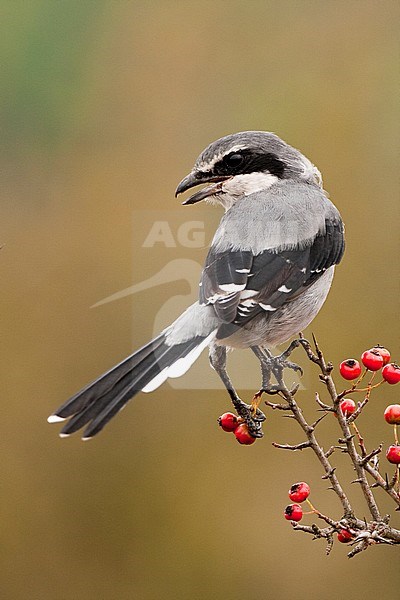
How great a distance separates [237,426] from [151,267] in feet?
5.89

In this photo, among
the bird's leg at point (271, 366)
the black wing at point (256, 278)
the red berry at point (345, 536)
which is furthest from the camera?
the black wing at point (256, 278)

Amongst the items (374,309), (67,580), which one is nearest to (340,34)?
(374,309)

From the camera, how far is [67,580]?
3.53m

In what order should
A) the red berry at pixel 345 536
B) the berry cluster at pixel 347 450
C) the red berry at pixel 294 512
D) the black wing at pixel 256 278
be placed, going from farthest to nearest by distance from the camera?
1. the black wing at pixel 256 278
2. the red berry at pixel 294 512
3. the red berry at pixel 345 536
4. the berry cluster at pixel 347 450

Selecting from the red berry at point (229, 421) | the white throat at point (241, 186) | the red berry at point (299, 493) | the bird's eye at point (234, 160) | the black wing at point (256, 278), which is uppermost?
the bird's eye at point (234, 160)

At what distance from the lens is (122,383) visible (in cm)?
185

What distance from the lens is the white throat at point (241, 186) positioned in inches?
90.0

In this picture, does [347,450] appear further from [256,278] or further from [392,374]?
[256,278]

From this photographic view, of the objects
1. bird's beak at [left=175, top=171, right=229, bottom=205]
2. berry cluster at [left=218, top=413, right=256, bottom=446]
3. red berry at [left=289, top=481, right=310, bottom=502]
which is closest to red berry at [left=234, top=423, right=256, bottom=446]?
berry cluster at [left=218, top=413, right=256, bottom=446]

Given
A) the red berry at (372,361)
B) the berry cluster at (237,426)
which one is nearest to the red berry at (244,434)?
the berry cluster at (237,426)

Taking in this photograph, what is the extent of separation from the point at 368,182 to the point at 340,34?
0.94 metres

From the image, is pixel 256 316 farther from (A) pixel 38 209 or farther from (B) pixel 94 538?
(A) pixel 38 209

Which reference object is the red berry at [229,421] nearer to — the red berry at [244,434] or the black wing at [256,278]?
the red berry at [244,434]

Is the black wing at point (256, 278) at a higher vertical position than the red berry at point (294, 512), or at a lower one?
higher
